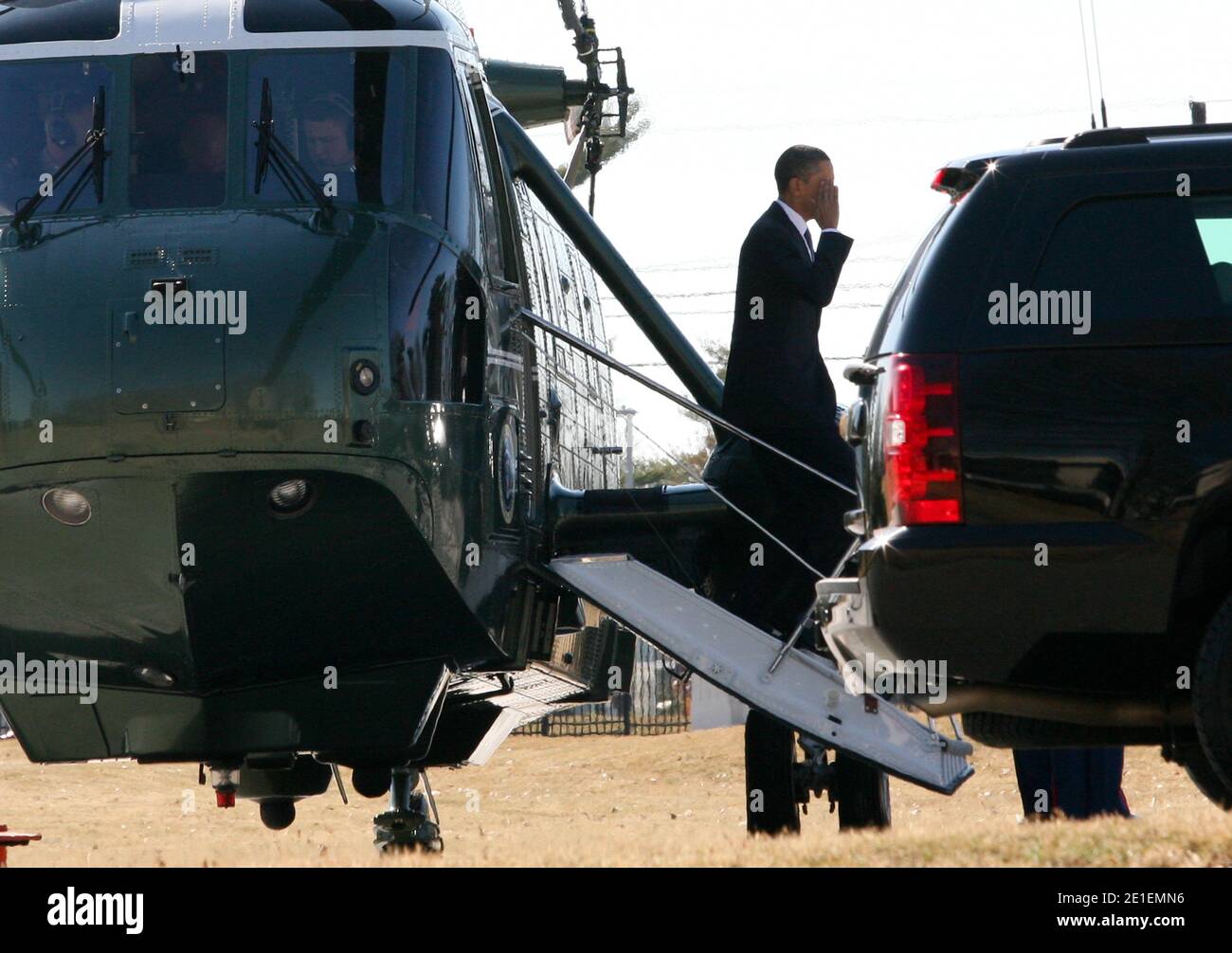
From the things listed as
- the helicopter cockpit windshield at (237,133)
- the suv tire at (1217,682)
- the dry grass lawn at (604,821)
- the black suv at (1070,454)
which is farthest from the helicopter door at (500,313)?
the suv tire at (1217,682)

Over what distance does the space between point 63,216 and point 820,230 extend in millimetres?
3395

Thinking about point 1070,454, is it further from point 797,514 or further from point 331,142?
point 331,142

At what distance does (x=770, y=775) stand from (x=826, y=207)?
2.62 metres

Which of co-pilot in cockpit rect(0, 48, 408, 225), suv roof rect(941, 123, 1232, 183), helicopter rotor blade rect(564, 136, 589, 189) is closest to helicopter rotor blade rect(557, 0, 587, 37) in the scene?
helicopter rotor blade rect(564, 136, 589, 189)

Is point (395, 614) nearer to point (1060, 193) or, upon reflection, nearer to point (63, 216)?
point (63, 216)

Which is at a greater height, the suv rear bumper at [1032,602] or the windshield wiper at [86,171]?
the windshield wiper at [86,171]

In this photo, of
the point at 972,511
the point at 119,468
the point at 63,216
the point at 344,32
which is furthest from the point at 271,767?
the point at 972,511

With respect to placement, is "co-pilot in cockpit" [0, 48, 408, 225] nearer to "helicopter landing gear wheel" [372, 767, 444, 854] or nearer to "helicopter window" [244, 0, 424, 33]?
"helicopter window" [244, 0, 424, 33]

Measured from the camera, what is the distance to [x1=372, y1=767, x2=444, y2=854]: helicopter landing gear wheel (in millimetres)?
10992

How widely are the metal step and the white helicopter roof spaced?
8.08 feet

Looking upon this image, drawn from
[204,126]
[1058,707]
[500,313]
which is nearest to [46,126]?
[204,126]

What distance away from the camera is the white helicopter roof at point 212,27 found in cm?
870

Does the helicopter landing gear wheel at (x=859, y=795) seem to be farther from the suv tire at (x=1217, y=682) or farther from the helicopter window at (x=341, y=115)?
the suv tire at (x=1217, y=682)

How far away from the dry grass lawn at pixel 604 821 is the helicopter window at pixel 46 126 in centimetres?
291
